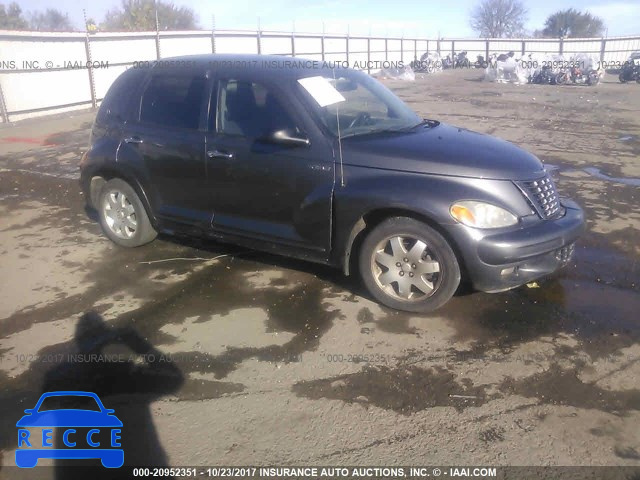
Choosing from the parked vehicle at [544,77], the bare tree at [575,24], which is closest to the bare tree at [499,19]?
the bare tree at [575,24]

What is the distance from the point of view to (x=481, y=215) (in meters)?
3.83

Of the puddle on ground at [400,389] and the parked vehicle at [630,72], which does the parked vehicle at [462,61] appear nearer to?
the parked vehicle at [630,72]

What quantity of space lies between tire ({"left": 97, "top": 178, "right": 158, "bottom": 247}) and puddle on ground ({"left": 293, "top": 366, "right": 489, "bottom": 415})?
113 inches

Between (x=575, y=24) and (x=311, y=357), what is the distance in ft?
250

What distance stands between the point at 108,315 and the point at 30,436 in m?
1.42

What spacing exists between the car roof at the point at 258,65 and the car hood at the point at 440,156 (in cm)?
88

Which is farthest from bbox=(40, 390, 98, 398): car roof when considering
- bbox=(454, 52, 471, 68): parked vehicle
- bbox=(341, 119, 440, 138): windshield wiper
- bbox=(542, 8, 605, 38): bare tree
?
bbox=(542, 8, 605, 38): bare tree

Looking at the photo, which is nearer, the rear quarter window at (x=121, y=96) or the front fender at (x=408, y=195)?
the front fender at (x=408, y=195)

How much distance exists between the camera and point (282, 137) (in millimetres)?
4246

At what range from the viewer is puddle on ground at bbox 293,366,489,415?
10.4 ft

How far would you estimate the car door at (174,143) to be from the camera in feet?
16.0

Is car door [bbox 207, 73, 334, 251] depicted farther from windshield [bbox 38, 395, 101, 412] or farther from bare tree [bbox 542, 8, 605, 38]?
bare tree [bbox 542, 8, 605, 38]

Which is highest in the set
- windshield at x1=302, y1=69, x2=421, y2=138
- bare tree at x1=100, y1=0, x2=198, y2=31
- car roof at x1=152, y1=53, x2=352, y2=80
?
bare tree at x1=100, y1=0, x2=198, y2=31

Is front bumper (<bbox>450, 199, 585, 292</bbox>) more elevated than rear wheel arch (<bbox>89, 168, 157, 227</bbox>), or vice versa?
rear wheel arch (<bbox>89, 168, 157, 227</bbox>)
